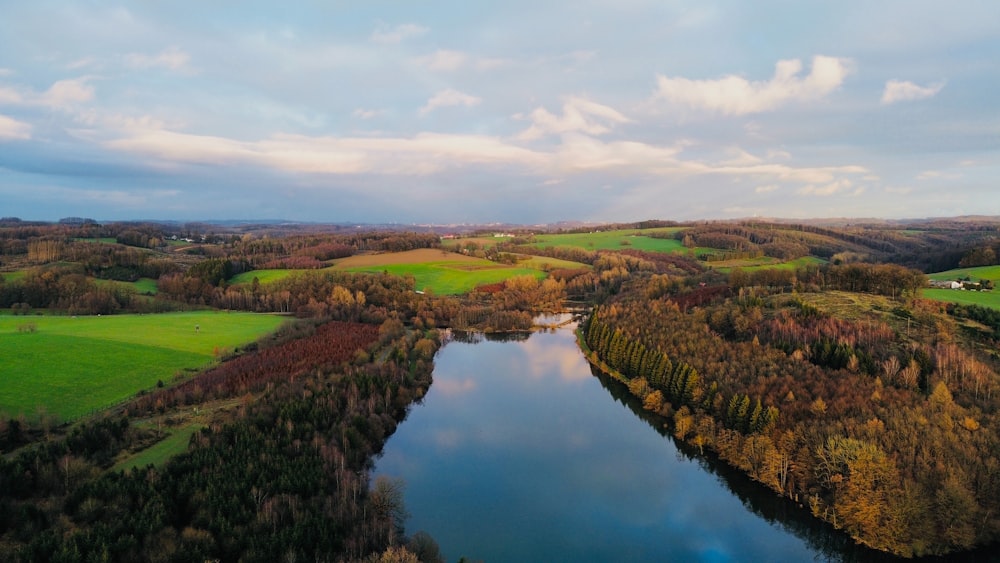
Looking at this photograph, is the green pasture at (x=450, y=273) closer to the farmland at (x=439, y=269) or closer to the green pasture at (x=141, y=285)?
the farmland at (x=439, y=269)

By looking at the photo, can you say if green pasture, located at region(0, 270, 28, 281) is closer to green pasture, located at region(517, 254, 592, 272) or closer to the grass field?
the grass field

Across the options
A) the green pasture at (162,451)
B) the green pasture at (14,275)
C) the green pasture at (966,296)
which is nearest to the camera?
the green pasture at (162,451)

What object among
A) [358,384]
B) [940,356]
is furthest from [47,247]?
[940,356]

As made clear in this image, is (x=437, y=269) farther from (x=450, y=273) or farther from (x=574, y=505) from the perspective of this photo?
(x=574, y=505)

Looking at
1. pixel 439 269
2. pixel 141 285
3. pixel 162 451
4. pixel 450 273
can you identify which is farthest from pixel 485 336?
pixel 141 285

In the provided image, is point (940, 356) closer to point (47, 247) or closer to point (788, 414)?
point (788, 414)

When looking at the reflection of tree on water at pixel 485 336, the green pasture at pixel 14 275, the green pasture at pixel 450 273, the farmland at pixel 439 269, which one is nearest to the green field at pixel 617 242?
the farmland at pixel 439 269
